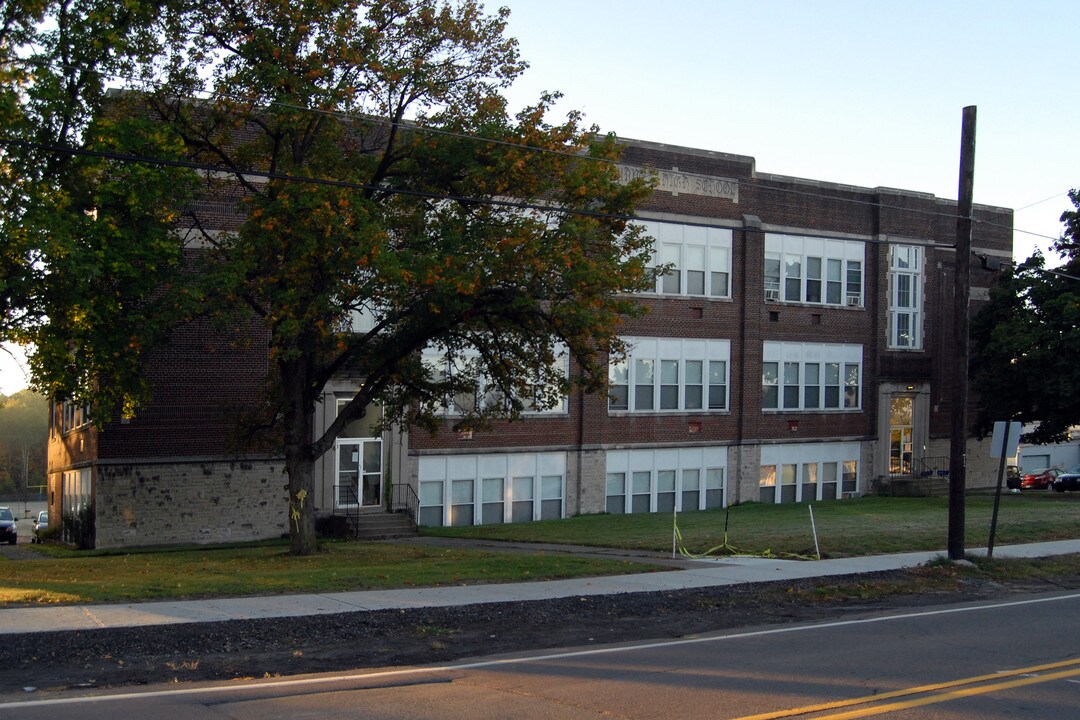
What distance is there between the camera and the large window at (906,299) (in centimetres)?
4256

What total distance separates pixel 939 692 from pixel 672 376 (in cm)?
2833

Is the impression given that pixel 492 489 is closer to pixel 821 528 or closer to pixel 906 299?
pixel 821 528

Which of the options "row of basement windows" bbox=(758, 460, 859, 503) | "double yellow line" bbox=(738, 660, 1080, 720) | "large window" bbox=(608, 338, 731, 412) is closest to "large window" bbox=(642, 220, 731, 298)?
"large window" bbox=(608, 338, 731, 412)

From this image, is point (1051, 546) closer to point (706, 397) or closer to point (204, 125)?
point (706, 397)

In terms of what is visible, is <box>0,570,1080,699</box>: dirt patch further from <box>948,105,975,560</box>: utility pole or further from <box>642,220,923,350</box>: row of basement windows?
<box>642,220,923,350</box>: row of basement windows

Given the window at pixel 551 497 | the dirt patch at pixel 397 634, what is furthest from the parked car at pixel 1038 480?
the dirt patch at pixel 397 634

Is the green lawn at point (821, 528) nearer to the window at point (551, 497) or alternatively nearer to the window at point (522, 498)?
the window at point (551, 497)

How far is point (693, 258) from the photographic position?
3769cm

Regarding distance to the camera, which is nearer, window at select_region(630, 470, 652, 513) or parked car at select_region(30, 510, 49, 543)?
window at select_region(630, 470, 652, 513)

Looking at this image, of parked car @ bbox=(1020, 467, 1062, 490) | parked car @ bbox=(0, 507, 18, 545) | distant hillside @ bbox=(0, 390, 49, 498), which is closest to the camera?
parked car @ bbox=(0, 507, 18, 545)

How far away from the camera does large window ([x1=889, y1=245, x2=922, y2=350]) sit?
42.6 metres

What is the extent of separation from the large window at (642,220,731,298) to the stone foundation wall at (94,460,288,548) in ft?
48.9

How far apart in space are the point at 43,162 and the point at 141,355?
3807mm

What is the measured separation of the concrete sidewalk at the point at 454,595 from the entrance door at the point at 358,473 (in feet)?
39.8
